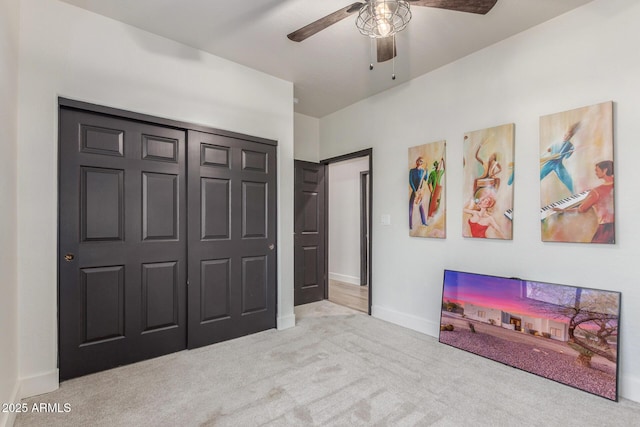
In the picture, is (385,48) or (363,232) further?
(363,232)

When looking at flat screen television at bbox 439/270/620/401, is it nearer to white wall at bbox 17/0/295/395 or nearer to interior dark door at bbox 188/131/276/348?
interior dark door at bbox 188/131/276/348

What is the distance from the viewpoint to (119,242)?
2512mm

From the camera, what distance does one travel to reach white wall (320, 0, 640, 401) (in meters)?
2.14

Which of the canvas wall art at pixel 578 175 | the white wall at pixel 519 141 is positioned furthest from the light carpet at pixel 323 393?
the canvas wall art at pixel 578 175

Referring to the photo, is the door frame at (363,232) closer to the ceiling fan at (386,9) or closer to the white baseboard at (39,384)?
the ceiling fan at (386,9)

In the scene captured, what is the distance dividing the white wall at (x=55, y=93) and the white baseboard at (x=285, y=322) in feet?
6.26

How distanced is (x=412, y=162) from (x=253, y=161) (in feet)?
5.90

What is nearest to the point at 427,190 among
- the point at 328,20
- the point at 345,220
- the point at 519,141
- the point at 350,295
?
the point at 519,141

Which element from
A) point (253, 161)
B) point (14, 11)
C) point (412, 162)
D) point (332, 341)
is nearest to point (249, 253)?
point (253, 161)

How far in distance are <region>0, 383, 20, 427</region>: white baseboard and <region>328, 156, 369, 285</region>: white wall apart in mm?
4560

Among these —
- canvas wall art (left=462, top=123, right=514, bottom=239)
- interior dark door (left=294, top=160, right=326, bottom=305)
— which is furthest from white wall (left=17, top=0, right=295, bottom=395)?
canvas wall art (left=462, top=123, right=514, bottom=239)

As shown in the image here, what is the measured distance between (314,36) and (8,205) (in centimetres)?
257

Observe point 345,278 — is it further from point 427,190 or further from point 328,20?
point 328,20

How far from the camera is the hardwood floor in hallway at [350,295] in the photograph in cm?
436
